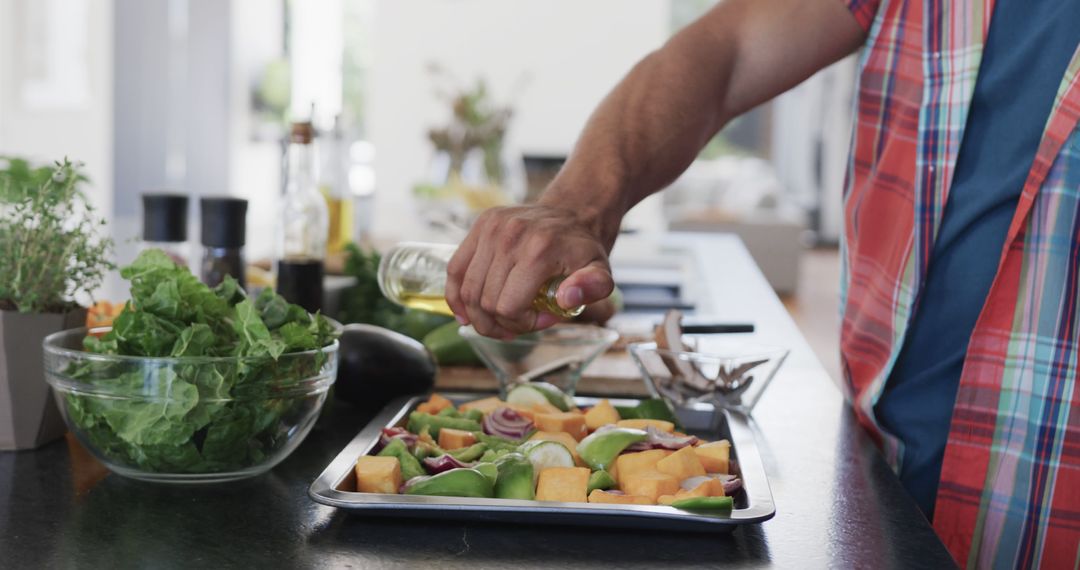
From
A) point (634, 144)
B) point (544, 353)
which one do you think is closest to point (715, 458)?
point (544, 353)

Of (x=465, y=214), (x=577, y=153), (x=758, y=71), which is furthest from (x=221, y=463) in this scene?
(x=465, y=214)

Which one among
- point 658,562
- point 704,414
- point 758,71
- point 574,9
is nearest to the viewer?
point 658,562

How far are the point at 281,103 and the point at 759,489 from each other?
30.7ft

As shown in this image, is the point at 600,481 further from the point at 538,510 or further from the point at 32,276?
the point at 32,276

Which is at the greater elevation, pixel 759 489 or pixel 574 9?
pixel 574 9

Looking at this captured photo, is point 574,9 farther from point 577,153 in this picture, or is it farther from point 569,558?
point 569,558

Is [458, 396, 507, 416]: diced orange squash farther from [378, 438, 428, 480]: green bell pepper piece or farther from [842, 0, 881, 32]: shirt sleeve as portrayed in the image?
[842, 0, 881, 32]: shirt sleeve

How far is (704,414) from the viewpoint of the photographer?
1.21 meters

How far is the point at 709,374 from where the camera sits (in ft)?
4.00

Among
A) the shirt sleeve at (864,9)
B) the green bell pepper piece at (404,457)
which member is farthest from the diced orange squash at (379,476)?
the shirt sleeve at (864,9)

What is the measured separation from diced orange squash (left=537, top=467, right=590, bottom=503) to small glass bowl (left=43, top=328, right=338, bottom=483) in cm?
23

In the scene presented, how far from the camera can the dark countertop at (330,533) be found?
2.55ft

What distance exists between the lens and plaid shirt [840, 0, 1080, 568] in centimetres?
118

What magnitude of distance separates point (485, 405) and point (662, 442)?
23 centimetres
